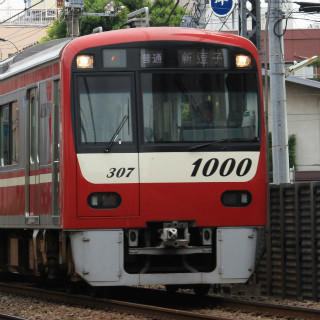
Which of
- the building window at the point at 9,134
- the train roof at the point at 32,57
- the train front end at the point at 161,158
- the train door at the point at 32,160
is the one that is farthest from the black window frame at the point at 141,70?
the building window at the point at 9,134

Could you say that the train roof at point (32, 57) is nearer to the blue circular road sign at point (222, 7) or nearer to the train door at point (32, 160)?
the train door at point (32, 160)

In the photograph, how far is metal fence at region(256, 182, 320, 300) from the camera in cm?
1179

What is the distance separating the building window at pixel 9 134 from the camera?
12.3 metres

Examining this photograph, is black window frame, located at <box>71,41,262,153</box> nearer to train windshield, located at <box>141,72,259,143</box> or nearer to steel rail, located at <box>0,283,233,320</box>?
train windshield, located at <box>141,72,259,143</box>

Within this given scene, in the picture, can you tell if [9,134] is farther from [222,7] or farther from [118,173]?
[222,7]

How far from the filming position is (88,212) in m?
10.3

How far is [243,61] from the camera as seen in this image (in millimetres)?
10820

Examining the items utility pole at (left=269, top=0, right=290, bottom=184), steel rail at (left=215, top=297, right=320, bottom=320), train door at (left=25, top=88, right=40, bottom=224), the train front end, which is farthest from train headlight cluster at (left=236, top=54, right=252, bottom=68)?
utility pole at (left=269, top=0, right=290, bottom=184)

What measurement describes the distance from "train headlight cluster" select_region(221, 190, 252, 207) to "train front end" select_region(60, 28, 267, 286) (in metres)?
0.01

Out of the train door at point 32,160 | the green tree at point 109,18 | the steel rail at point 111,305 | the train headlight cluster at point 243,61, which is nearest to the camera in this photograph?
the steel rail at point 111,305

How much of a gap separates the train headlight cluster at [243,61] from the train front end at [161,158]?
0.04 feet

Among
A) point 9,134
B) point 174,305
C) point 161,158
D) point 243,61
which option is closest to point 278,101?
point 9,134

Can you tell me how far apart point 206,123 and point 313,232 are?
216 cm

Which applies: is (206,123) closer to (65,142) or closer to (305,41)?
(65,142)
